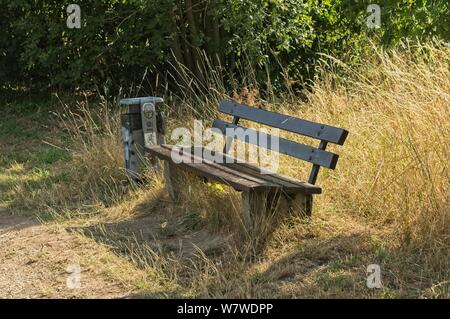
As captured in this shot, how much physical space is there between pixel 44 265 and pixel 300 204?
181 centimetres

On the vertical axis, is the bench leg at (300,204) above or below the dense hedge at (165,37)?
below

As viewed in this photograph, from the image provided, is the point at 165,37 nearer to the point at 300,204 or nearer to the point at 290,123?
the point at 290,123

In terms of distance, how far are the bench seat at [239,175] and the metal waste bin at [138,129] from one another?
0.65 m

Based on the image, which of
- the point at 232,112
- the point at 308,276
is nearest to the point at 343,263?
the point at 308,276

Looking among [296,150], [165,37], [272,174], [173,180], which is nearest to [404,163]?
[296,150]

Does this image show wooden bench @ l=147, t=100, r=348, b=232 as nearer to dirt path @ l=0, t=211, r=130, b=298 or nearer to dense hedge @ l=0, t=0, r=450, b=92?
dirt path @ l=0, t=211, r=130, b=298

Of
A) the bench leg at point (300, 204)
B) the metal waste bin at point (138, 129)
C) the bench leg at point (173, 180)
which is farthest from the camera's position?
the metal waste bin at point (138, 129)

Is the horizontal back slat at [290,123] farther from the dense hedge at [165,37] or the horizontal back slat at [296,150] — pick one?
the dense hedge at [165,37]

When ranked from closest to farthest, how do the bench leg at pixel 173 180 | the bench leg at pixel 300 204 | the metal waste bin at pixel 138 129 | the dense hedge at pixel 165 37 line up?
the bench leg at pixel 300 204 < the bench leg at pixel 173 180 < the metal waste bin at pixel 138 129 < the dense hedge at pixel 165 37

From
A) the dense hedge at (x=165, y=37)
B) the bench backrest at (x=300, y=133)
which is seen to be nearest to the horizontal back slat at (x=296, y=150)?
the bench backrest at (x=300, y=133)

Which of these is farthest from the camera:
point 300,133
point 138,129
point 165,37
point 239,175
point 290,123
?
point 165,37

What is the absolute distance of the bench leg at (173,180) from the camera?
6648 millimetres

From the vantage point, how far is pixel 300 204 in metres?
5.59

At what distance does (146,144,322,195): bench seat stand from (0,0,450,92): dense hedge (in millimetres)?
3389
